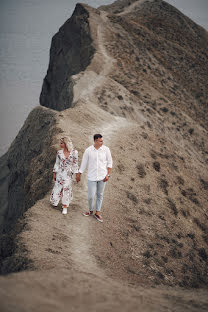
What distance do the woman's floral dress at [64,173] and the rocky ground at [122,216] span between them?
626 mm

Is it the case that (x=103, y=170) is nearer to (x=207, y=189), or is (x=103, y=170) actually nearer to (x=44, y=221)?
(x=44, y=221)

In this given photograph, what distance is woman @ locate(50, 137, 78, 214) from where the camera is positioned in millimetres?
8797

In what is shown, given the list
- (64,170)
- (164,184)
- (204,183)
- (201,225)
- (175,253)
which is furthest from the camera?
(204,183)

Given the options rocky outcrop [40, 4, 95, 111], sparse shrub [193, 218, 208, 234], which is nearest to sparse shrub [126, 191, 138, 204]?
→ sparse shrub [193, 218, 208, 234]

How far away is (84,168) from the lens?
28.7 feet

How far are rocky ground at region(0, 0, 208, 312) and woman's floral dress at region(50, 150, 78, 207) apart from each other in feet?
2.05

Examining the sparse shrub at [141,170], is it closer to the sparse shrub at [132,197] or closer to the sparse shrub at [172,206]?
the sparse shrub at [172,206]

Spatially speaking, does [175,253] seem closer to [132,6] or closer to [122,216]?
[122,216]

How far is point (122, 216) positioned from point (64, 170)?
12.3 ft

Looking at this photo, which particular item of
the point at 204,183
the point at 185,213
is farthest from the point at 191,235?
the point at 204,183

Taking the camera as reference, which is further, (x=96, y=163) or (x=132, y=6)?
(x=132, y=6)

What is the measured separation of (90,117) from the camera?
20203mm

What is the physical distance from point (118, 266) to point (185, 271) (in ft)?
11.9

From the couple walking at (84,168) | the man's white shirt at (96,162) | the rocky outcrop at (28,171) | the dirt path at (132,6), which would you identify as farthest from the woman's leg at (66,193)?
the dirt path at (132,6)
